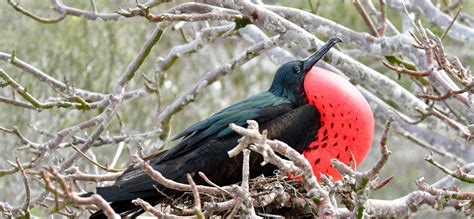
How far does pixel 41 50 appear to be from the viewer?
343 inches

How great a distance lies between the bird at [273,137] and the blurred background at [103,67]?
2.33 m

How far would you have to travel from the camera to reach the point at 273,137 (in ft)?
14.0

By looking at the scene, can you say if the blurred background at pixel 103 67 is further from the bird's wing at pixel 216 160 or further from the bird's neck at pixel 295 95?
the bird's wing at pixel 216 160

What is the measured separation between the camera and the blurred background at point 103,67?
8.18 meters

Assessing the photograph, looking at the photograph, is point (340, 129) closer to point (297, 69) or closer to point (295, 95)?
point (295, 95)

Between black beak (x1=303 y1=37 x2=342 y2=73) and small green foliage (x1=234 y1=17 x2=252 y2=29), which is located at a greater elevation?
small green foliage (x1=234 y1=17 x2=252 y2=29)

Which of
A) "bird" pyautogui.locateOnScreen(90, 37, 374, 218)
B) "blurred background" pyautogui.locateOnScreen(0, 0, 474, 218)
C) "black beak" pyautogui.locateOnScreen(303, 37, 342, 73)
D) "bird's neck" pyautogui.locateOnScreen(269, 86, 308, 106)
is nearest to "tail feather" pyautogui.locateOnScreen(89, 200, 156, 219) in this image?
"bird" pyautogui.locateOnScreen(90, 37, 374, 218)

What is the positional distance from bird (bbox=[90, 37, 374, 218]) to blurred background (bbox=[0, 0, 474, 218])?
2.33 metres

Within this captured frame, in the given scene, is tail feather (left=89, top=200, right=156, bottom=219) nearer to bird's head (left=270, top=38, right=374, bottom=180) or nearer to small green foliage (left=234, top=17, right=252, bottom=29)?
bird's head (left=270, top=38, right=374, bottom=180)

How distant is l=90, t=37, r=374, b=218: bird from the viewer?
4.14 meters

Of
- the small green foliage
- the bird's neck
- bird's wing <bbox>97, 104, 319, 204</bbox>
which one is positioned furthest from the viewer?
the bird's neck

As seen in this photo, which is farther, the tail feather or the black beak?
the black beak

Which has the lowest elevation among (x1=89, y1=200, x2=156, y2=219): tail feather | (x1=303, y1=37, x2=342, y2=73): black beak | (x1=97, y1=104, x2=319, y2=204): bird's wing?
(x1=89, y1=200, x2=156, y2=219): tail feather

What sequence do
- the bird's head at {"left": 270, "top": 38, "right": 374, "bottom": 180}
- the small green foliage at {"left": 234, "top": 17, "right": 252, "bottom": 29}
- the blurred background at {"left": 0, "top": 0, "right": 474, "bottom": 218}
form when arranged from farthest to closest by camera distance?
the blurred background at {"left": 0, "top": 0, "right": 474, "bottom": 218}, the small green foliage at {"left": 234, "top": 17, "right": 252, "bottom": 29}, the bird's head at {"left": 270, "top": 38, "right": 374, "bottom": 180}
